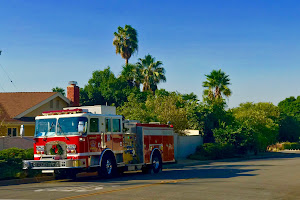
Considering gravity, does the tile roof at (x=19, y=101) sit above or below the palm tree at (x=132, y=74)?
below

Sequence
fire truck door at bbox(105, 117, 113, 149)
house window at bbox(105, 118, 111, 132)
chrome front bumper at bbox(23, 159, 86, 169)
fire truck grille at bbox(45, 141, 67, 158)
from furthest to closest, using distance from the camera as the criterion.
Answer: house window at bbox(105, 118, 111, 132) < fire truck door at bbox(105, 117, 113, 149) < fire truck grille at bbox(45, 141, 67, 158) < chrome front bumper at bbox(23, 159, 86, 169)

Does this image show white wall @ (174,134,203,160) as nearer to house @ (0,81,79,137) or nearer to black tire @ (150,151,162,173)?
house @ (0,81,79,137)

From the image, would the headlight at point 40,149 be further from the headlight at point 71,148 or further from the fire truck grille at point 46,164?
the headlight at point 71,148

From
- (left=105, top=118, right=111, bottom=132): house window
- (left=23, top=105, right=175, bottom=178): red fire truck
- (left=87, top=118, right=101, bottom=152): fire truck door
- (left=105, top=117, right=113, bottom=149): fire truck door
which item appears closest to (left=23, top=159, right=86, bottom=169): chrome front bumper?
(left=23, top=105, right=175, bottom=178): red fire truck

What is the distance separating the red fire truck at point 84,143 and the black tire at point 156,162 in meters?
1.10

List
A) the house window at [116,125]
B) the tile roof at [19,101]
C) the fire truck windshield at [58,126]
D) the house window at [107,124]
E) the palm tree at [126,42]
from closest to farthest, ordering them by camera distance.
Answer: the fire truck windshield at [58,126] < the house window at [107,124] < the house window at [116,125] < the tile roof at [19,101] < the palm tree at [126,42]

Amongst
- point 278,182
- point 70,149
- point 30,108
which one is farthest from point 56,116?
point 30,108

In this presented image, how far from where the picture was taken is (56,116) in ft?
62.7

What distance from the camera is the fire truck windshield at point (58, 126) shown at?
18562mm

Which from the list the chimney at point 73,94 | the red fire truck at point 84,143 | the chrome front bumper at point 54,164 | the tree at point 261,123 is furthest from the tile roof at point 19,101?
the tree at point 261,123

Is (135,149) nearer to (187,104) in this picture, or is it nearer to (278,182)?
(278,182)

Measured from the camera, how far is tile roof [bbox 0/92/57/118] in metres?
35.4

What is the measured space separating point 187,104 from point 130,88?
23.5 m

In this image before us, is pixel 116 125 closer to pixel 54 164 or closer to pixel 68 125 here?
pixel 68 125
